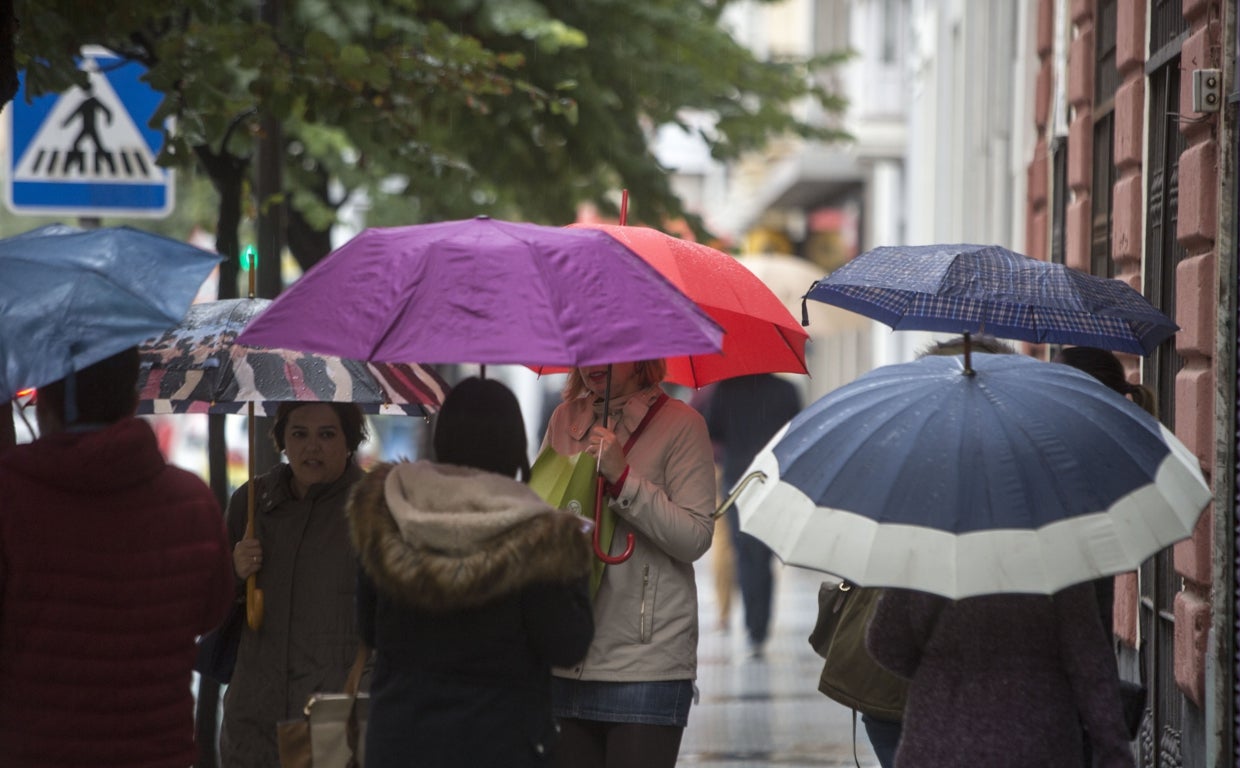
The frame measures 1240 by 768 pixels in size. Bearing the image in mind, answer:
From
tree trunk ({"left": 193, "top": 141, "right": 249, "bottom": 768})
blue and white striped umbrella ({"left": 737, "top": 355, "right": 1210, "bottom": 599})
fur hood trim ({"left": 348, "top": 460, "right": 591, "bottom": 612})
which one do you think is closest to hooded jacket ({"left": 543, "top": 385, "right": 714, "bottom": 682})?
fur hood trim ({"left": 348, "top": 460, "right": 591, "bottom": 612})

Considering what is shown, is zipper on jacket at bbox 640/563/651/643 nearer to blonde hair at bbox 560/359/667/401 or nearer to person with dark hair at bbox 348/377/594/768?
blonde hair at bbox 560/359/667/401

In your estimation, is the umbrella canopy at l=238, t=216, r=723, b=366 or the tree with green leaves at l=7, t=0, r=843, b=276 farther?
the tree with green leaves at l=7, t=0, r=843, b=276

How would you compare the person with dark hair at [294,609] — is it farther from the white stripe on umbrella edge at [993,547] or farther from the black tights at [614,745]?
the white stripe on umbrella edge at [993,547]

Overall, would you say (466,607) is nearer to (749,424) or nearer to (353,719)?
(353,719)

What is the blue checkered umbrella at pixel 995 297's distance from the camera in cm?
547

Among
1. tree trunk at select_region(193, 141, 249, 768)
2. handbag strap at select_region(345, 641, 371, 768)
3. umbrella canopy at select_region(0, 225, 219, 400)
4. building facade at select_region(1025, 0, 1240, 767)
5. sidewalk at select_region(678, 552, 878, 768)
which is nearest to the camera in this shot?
umbrella canopy at select_region(0, 225, 219, 400)

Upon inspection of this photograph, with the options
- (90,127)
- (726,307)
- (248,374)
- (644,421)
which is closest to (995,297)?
(726,307)

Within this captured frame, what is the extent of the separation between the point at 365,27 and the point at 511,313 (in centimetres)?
619

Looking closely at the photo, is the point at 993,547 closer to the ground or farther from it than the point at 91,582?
farther from it

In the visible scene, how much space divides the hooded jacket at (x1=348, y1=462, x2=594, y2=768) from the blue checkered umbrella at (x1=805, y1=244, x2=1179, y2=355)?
1456mm

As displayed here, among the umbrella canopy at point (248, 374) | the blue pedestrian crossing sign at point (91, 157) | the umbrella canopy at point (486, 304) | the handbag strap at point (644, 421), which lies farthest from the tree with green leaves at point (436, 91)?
the handbag strap at point (644, 421)

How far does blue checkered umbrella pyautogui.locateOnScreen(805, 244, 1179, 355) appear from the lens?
5469mm

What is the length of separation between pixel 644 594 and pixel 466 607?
3.96 ft

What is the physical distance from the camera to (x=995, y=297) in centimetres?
543
